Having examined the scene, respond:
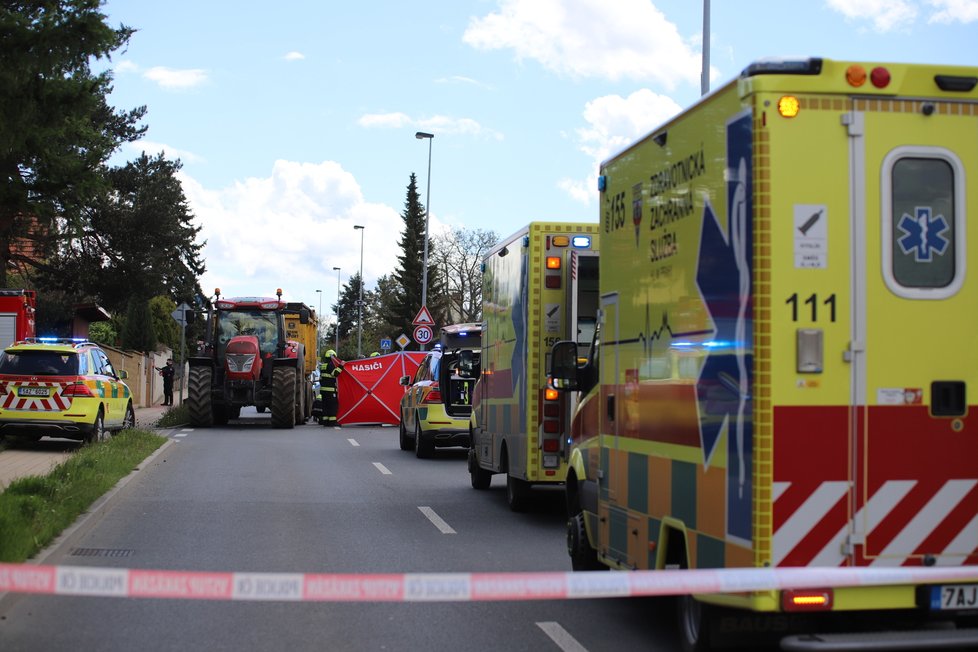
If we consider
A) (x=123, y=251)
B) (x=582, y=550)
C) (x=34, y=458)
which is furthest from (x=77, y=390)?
(x=123, y=251)

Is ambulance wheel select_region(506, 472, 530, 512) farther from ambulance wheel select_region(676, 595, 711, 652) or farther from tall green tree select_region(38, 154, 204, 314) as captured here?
tall green tree select_region(38, 154, 204, 314)

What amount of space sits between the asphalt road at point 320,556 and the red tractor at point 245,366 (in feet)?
30.1

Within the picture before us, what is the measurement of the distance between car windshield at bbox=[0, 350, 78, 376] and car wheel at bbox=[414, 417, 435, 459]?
6.02 metres

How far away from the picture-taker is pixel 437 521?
1231cm

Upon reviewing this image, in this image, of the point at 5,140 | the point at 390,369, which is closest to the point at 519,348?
the point at 5,140

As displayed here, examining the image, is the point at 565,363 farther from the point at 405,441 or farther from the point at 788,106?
the point at 405,441

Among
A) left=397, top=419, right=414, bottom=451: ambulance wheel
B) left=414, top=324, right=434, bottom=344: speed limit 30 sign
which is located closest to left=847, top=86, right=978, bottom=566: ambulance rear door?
left=397, top=419, right=414, bottom=451: ambulance wheel

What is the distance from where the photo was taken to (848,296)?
17.7ft

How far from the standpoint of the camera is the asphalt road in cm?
707

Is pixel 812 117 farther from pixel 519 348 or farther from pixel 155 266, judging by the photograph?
pixel 155 266

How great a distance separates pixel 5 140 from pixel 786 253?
284 inches

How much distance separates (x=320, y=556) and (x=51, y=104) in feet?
15.2

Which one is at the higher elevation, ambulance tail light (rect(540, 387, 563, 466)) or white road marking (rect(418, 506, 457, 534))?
ambulance tail light (rect(540, 387, 563, 466))

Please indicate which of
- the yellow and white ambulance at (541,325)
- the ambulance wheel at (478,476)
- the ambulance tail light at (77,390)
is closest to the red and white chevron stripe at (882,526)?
the yellow and white ambulance at (541,325)
